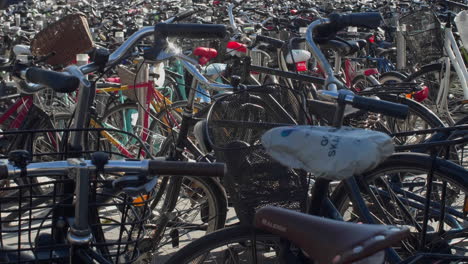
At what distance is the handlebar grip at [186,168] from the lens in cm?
172

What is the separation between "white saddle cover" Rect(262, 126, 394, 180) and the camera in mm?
1783

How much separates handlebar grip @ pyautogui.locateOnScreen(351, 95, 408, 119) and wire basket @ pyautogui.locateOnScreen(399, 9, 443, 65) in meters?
4.29

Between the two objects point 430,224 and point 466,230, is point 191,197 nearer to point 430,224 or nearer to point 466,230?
point 430,224

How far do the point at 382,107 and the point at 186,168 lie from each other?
81 cm

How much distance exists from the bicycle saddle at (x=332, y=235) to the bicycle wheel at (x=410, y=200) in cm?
96

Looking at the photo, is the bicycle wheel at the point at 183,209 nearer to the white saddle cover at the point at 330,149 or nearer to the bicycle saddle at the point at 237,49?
the white saddle cover at the point at 330,149

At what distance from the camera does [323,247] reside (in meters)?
1.64

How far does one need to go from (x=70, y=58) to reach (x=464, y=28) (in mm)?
3407

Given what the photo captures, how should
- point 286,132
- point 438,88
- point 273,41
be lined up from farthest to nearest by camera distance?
point 438,88 < point 273,41 < point 286,132

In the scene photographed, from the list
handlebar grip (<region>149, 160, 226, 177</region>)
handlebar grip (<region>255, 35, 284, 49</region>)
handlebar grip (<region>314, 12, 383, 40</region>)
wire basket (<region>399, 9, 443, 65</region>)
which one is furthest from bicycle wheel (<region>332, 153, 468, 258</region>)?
wire basket (<region>399, 9, 443, 65</region>)

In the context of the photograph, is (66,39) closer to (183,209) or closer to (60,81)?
(183,209)

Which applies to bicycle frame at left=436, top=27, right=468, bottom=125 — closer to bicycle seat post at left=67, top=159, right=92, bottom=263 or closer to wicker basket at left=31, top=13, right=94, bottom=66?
wicker basket at left=31, top=13, right=94, bottom=66

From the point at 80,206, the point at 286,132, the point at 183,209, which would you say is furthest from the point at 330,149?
the point at 183,209

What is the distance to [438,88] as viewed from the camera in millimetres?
6211
